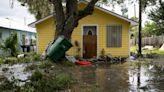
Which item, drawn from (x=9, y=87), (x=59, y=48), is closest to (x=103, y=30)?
(x=59, y=48)

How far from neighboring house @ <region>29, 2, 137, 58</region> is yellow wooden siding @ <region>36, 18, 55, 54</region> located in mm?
651

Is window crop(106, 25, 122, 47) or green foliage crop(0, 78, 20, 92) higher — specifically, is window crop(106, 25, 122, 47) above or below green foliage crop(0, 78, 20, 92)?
above

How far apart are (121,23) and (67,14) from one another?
505 centimetres

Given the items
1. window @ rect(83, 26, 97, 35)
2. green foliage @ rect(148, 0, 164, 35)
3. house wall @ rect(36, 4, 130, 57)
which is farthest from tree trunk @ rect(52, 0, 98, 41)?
green foliage @ rect(148, 0, 164, 35)

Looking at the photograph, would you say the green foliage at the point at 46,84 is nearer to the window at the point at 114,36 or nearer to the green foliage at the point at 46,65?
the green foliage at the point at 46,65

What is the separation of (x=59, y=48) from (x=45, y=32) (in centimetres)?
650

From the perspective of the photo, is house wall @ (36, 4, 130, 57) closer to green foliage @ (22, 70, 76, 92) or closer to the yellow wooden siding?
the yellow wooden siding

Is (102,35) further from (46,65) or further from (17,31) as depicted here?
(17,31)

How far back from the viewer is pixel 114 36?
863 inches

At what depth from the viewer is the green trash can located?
1664 centimetres

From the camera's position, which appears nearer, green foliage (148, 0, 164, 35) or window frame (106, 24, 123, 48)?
green foliage (148, 0, 164, 35)

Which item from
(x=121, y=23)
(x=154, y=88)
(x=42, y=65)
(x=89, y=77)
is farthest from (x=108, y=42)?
(x=154, y=88)

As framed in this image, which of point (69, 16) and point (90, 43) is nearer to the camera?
point (69, 16)

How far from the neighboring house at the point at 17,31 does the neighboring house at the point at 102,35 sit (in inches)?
279
